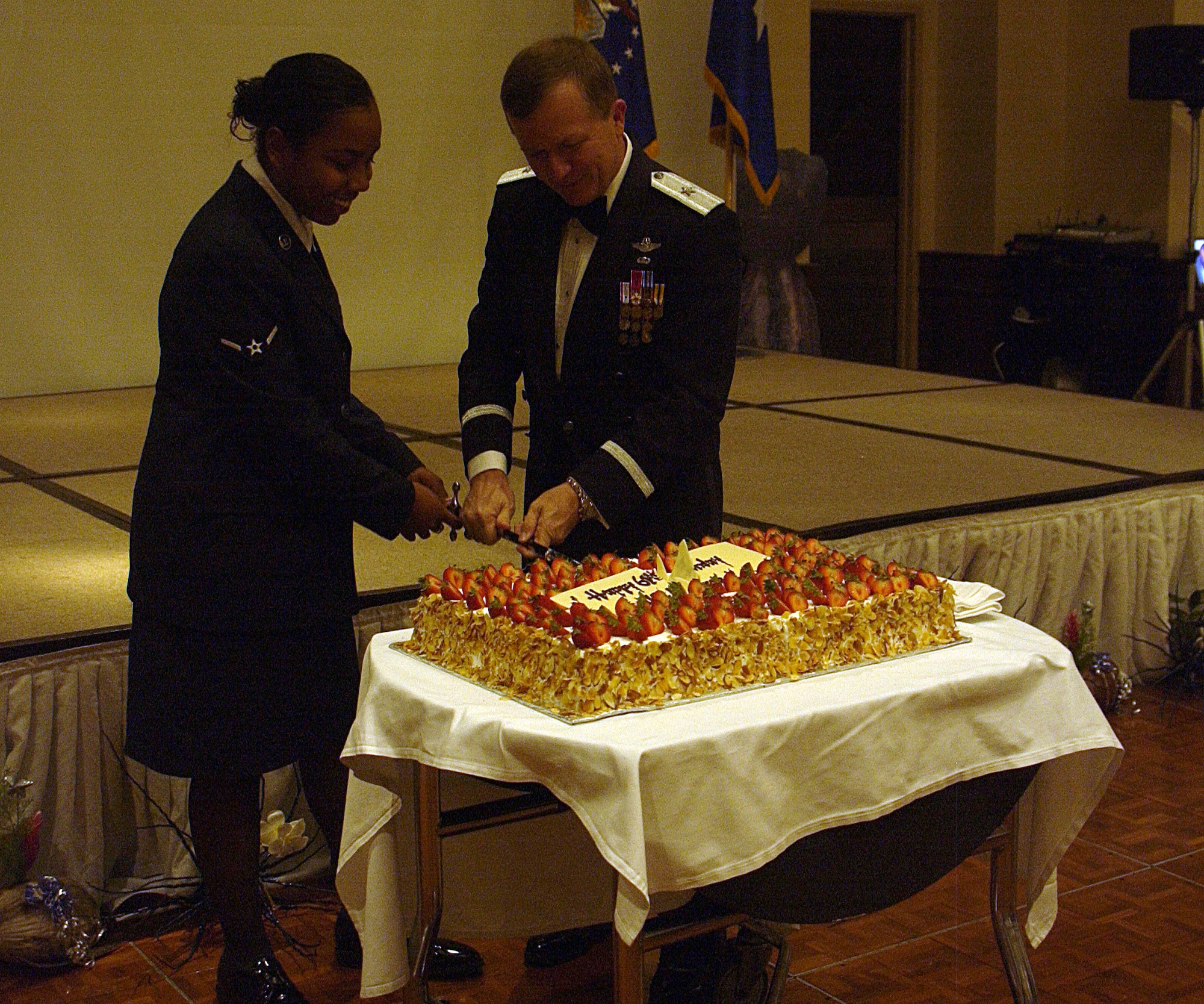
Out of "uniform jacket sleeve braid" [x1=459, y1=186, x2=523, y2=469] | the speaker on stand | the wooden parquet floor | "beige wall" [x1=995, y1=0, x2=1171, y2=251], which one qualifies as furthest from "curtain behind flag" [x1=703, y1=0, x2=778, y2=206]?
"uniform jacket sleeve braid" [x1=459, y1=186, x2=523, y2=469]

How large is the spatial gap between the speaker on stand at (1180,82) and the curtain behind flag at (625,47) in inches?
91.2

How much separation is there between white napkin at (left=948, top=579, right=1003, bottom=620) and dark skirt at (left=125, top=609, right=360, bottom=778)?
0.86 meters

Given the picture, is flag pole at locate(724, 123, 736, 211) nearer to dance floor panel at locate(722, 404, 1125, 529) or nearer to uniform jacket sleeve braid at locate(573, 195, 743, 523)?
dance floor panel at locate(722, 404, 1125, 529)

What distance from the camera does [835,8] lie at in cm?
825

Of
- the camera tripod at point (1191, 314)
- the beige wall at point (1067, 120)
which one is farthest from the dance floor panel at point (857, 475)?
the beige wall at point (1067, 120)

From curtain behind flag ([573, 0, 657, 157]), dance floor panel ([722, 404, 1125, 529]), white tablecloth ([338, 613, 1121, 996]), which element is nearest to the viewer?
white tablecloth ([338, 613, 1121, 996])

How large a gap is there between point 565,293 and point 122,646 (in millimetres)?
1019

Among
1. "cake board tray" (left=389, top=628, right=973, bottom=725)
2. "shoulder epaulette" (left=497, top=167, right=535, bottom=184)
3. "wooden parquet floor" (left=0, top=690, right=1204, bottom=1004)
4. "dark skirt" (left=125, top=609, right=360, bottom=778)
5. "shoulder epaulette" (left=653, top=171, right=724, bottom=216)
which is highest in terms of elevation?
"shoulder epaulette" (left=497, top=167, right=535, bottom=184)

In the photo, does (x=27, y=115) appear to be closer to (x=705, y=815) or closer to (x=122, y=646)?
(x=122, y=646)

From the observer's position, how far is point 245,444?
2021 millimetres

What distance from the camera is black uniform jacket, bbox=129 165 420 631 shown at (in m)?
1.98

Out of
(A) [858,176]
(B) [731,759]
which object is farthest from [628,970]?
(A) [858,176]

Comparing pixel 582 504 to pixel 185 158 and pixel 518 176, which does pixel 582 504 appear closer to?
pixel 518 176

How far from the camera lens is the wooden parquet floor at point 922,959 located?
7.43 ft
